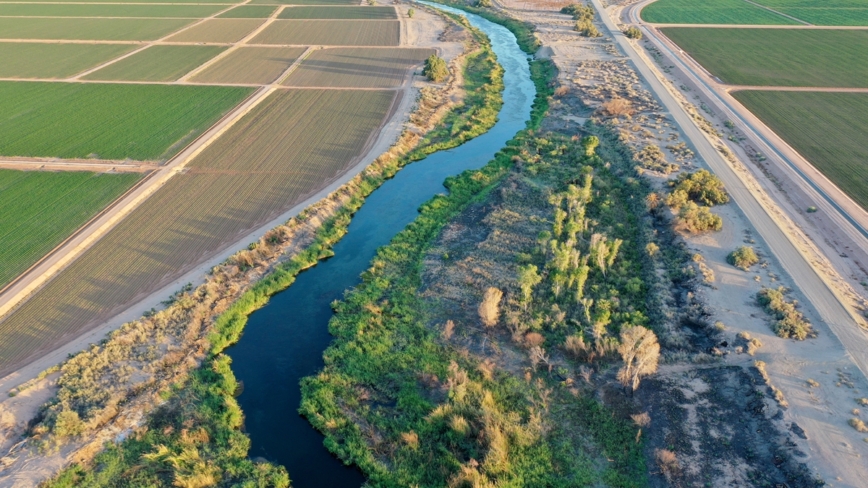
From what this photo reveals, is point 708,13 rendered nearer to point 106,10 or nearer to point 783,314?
point 783,314

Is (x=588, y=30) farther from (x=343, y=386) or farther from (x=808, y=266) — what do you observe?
(x=343, y=386)

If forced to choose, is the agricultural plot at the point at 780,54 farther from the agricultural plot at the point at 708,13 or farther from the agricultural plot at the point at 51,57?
the agricultural plot at the point at 51,57

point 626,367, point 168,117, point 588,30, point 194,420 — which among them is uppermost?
point 588,30

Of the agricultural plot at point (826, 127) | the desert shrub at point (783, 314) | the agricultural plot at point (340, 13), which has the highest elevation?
the agricultural plot at point (340, 13)

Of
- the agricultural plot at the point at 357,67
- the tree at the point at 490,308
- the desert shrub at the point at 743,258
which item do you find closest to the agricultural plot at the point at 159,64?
the agricultural plot at the point at 357,67

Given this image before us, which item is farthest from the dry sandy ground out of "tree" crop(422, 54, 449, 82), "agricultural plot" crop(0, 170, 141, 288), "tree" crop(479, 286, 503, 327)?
"agricultural plot" crop(0, 170, 141, 288)

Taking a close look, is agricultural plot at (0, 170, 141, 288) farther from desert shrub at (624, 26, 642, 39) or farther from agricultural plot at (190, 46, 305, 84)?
desert shrub at (624, 26, 642, 39)

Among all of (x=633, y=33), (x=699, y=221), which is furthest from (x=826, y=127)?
(x=633, y=33)

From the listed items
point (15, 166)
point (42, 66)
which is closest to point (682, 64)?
point (15, 166)
